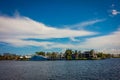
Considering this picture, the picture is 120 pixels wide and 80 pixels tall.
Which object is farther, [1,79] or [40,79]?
[1,79]

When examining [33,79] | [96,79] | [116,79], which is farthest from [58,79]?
[116,79]

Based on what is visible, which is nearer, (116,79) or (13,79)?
(116,79)

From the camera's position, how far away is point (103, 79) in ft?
182

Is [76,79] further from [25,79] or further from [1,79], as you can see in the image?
[1,79]

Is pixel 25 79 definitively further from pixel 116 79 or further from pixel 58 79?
pixel 116 79

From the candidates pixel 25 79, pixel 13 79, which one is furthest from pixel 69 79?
pixel 13 79

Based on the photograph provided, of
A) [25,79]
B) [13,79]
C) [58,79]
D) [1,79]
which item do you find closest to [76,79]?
[58,79]

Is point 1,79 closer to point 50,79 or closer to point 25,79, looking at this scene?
point 25,79

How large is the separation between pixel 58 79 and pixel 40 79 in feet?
18.4

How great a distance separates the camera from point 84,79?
5612cm

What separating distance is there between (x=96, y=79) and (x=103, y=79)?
210 centimetres

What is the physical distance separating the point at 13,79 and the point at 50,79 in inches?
478

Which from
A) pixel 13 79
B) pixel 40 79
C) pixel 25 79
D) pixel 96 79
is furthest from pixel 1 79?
pixel 96 79

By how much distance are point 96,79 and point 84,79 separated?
3.63 m
